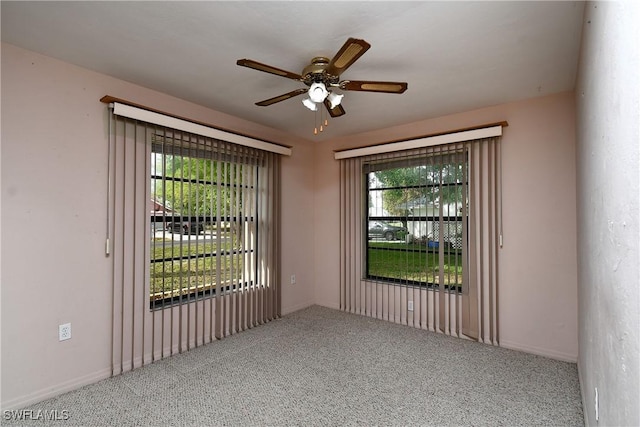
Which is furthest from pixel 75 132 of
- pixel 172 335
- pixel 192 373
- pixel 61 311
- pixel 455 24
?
pixel 455 24

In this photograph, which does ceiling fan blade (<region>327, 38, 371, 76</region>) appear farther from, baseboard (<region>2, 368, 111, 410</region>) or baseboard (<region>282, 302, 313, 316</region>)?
baseboard (<region>282, 302, 313, 316</region>)

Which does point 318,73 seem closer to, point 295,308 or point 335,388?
point 335,388

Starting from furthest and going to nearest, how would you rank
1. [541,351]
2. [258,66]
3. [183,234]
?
[183,234]
[541,351]
[258,66]

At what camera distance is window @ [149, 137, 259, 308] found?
9.75 ft

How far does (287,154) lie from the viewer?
416cm

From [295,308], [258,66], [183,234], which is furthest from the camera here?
[295,308]

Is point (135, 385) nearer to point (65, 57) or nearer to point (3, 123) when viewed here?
point (3, 123)

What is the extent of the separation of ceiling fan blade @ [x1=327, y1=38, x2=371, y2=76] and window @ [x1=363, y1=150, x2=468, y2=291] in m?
2.03

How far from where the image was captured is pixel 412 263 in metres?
3.85

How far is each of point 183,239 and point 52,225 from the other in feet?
3.33

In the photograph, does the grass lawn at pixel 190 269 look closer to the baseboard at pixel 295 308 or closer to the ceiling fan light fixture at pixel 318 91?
the baseboard at pixel 295 308

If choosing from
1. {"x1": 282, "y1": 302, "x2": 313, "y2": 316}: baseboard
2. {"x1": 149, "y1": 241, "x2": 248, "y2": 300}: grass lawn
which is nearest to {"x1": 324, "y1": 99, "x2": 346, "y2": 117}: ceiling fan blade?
{"x1": 149, "y1": 241, "x2": 248, "y2": 300}: grass lawn

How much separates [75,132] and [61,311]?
1363 mm

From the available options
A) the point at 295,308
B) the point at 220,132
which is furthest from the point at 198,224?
the point at 295,308
